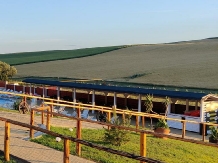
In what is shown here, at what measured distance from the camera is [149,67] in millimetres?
52438

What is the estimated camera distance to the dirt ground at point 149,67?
140ft

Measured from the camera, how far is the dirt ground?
42562mm

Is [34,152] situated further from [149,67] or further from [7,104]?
[149,67]

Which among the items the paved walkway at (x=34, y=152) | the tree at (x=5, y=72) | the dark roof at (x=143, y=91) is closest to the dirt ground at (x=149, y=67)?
the tree at (x=5, y=72)

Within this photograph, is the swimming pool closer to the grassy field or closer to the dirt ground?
the dirt ground

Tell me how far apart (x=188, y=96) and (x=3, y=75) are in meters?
30.4

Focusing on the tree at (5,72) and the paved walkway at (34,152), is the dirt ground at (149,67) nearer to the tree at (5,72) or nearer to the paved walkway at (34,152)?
the tree at (5,72)

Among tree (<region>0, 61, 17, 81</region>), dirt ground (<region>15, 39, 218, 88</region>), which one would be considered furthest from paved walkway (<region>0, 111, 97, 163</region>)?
tree (<region>0, 61, 17, 81</region>)

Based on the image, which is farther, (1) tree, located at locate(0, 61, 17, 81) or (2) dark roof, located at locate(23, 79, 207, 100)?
(1) tree, located at locate(0, 61, 17, 81)

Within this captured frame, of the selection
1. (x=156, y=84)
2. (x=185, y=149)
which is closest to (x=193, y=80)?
(x=156, y=84)

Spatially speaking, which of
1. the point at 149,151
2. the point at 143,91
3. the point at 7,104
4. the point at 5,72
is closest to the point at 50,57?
the point at 5,72

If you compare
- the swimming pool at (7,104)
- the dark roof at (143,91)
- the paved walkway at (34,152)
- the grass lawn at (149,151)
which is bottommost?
the swimming pool at (7,104)

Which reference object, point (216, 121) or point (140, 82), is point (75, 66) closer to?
point (140, 82)

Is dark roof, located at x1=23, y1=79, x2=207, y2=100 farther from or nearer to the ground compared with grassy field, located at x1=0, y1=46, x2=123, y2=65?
nearer to the ground
